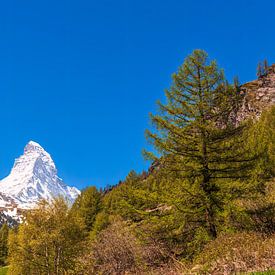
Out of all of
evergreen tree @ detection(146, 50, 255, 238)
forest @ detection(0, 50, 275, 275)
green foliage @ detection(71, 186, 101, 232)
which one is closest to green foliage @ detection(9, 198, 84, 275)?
forest @ detection(0, 50, 275, 275)

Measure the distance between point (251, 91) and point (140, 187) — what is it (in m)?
136

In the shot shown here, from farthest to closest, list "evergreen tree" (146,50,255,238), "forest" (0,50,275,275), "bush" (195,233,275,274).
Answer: "evergreen tree" (146,50,255,238) → "forest" (0,50,275,275) → "bush" (195,233,275,274)

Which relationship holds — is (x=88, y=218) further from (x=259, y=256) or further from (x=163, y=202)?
(x=259, y=256)

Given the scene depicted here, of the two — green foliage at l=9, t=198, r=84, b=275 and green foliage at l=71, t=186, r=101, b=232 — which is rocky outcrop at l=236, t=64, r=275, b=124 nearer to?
green foliage at l=71, t=186, r=101, b=232

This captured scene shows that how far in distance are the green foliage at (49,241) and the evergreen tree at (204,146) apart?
15028 millimetres

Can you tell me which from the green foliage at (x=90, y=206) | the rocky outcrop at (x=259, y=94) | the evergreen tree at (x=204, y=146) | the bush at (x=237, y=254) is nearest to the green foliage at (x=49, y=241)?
the evergreen tree at (x=204, y=146)

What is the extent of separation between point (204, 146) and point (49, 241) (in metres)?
17.6

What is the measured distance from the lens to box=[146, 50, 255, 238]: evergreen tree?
44.7ft

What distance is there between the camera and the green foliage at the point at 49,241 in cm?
2562

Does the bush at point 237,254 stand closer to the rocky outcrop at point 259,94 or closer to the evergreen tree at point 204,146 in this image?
the evergreen tree at point 204,146

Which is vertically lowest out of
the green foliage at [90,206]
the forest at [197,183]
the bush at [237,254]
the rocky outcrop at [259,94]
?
the bush at [237,254]

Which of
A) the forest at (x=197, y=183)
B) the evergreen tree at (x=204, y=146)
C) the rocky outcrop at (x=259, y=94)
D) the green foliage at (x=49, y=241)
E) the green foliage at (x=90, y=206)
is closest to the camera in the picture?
the forest at (x=197, y=183)

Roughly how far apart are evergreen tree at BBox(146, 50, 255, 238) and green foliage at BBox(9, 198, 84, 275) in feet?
49.3

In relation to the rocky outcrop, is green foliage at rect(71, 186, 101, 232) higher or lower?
lower
